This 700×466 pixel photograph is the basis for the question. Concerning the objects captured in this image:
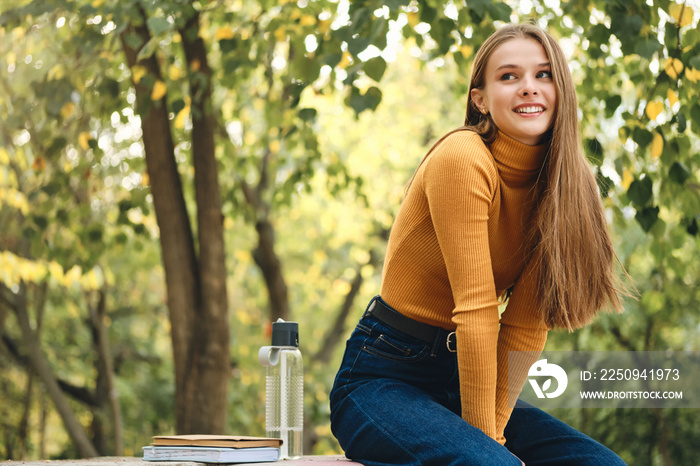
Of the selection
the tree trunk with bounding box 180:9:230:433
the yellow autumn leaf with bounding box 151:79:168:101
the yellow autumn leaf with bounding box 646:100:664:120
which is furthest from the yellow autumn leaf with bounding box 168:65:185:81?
the yellow autumn leaf with bounding box 646:100:664:120

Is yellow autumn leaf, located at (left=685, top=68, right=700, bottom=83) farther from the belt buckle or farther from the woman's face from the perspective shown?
the belt buckle

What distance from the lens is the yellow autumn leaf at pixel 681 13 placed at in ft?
8.86

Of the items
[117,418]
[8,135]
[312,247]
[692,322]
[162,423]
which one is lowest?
[162,423]

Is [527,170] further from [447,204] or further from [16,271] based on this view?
[16,271]

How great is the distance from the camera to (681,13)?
2709 millimetres

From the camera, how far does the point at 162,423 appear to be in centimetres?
970

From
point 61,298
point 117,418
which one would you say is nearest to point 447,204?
point 117,418

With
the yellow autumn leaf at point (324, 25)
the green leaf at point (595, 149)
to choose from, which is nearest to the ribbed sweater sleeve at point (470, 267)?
the green leaf at point (595, 149)

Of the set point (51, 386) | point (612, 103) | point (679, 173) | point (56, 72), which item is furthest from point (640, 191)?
point (51, 386)

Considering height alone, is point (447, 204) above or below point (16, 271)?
above

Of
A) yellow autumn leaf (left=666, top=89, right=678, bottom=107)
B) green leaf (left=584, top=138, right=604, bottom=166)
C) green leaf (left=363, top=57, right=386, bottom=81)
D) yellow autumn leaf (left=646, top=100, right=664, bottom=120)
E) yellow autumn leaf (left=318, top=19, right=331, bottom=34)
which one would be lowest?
green leaf (left=584, top=138, right=604, bottom=166)

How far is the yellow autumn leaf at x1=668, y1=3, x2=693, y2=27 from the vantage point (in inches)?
106

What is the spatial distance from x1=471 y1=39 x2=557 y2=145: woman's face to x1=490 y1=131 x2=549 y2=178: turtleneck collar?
0.08ft

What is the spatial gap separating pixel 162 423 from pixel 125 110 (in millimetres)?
6266
